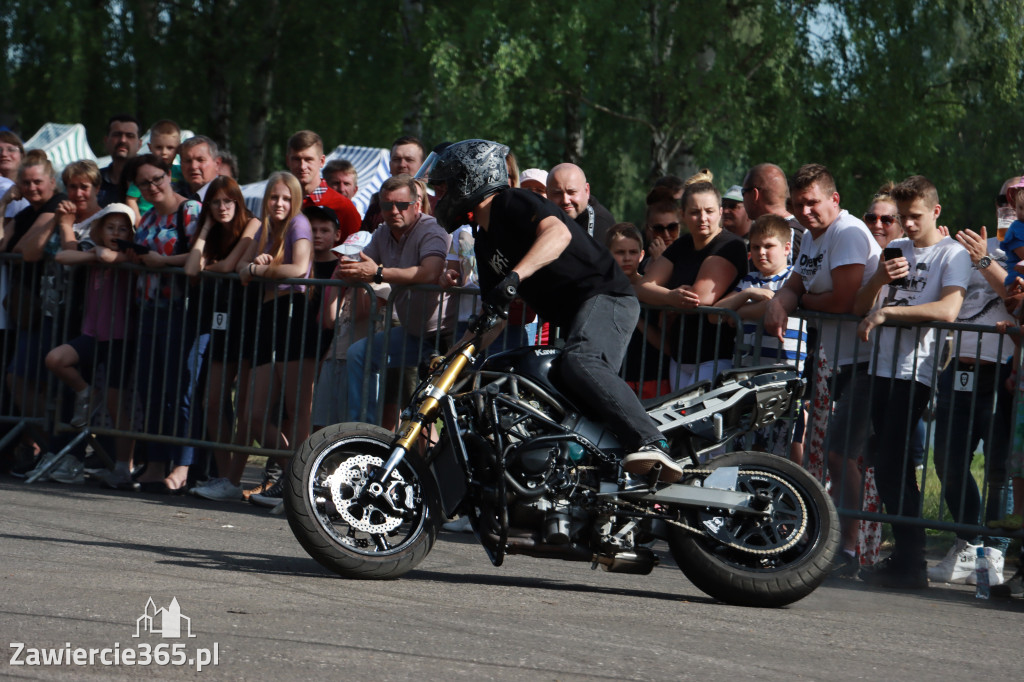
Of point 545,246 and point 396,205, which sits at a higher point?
point 396,205

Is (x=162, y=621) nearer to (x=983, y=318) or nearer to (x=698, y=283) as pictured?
(x=698, y=283)

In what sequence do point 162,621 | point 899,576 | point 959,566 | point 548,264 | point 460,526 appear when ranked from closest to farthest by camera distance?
1. point 162,621
2. point 548,264
3. point 899,576
4. point 959,566
5. point 460,526

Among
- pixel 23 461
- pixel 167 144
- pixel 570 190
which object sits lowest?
pixel 23 461

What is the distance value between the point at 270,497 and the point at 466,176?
340cm

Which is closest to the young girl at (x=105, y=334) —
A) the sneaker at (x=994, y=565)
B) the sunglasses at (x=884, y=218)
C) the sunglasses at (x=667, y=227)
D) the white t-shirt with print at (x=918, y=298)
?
A: the sunglasses at (x=667, y=227)

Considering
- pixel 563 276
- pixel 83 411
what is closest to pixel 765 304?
pixel 563 276

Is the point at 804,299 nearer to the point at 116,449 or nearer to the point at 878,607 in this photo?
the point at 878,607

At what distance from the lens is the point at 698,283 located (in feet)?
27.5

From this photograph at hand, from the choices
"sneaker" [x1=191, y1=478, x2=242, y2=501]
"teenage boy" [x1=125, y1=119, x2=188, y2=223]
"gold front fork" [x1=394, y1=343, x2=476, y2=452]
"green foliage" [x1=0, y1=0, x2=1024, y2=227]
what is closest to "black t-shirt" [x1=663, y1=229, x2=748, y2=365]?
"gold front fork" [x1=394, y1=343, x2=476, y2=452]

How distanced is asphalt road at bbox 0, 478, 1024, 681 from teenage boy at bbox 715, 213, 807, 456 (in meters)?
0.95

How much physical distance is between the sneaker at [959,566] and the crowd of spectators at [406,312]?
11 mm

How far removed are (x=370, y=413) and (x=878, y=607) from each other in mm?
3405

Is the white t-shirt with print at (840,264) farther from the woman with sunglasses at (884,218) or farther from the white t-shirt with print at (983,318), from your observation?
the woman with sunglasses at (884,218)

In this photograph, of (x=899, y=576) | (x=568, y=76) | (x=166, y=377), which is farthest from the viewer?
A: (x=568, y=76)
